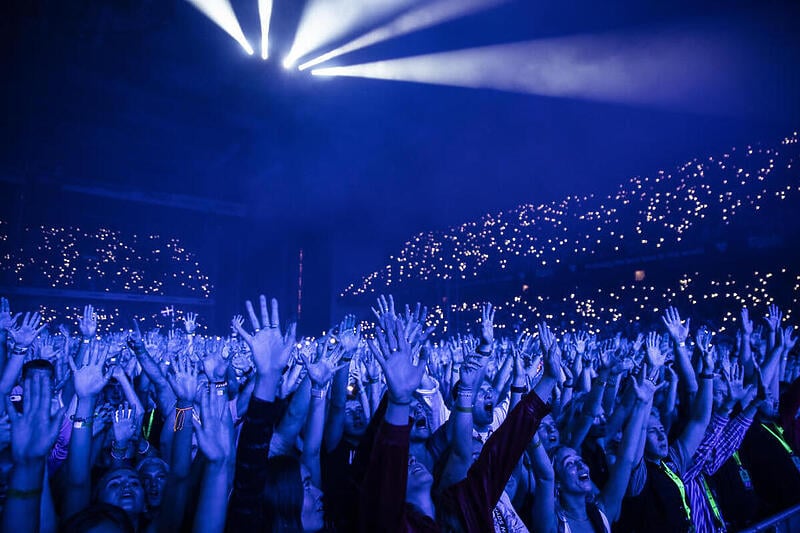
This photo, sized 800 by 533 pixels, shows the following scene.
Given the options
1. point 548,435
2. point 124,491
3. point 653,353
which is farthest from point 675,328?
point 124,491

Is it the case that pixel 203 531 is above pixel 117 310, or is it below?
below

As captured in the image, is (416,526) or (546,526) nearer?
(416,526)

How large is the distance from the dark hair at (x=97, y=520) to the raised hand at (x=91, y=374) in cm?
63

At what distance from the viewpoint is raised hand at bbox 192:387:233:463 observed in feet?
5.35

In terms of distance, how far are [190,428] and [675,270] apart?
14.1 meters

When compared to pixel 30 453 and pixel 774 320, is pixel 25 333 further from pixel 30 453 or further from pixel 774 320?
pixel 774 320

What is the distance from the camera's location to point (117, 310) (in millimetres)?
17750

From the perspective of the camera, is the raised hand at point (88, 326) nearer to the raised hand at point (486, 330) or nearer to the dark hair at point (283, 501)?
the dark hair at point (283, 501)

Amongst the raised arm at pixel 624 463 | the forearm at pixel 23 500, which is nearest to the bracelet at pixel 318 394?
the forearm at pixel 23 500

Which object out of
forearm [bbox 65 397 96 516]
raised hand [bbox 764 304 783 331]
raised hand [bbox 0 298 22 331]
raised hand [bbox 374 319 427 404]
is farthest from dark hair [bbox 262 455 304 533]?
raised hand [bbox 764 304 783 331]

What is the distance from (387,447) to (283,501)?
0.68 metres

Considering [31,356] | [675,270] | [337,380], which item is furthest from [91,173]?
[675,270]

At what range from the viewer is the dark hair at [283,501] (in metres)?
1.89

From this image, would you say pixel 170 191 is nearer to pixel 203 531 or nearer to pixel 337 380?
pixel 337 380
